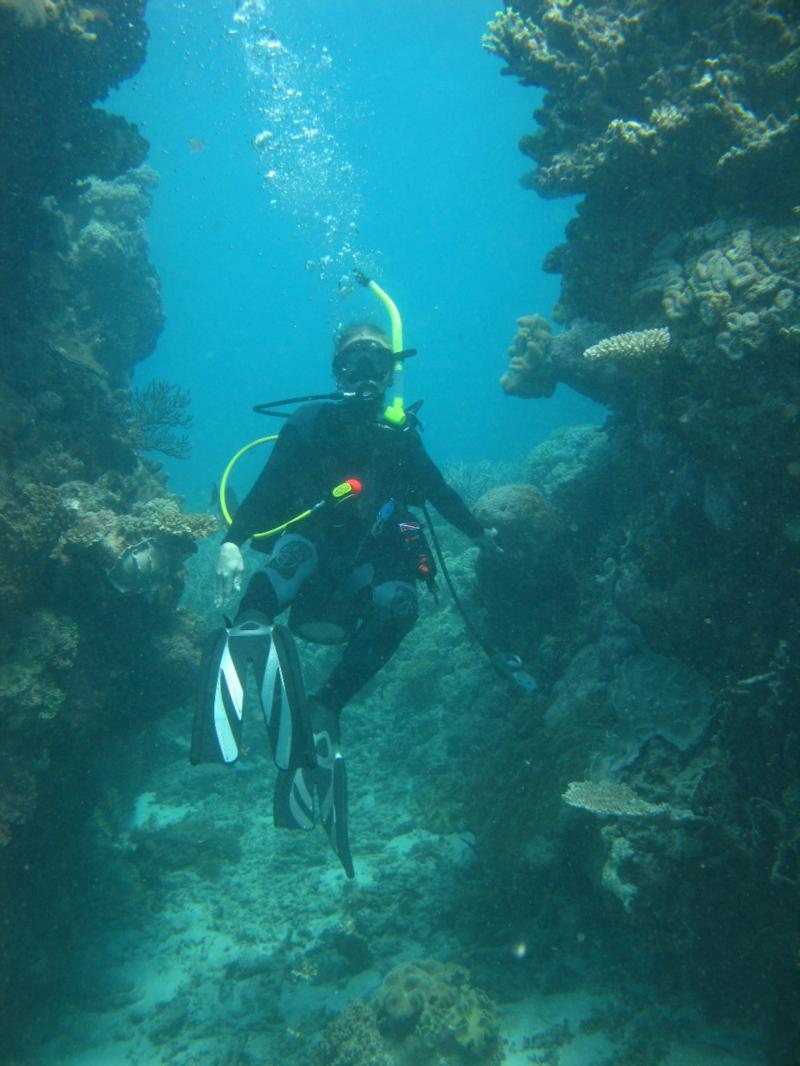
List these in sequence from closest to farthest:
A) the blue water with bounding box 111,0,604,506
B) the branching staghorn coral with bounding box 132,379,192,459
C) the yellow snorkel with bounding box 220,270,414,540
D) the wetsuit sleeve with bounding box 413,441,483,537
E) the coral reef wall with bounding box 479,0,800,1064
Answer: the coral reef wall with bounding box 479,0,800,1064
the yellow snorkel with bounding box 220,270,414,540
the wetsuit sleeve with bounding box 413,441,483,537
the branching staghorn coral with bounding box 132,379,192,459
the blue water with bounding box 111,0,604,506

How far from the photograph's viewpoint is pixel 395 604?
441 cm

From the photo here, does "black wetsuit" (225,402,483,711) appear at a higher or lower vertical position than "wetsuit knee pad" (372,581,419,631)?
higher

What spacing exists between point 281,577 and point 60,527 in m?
2.63

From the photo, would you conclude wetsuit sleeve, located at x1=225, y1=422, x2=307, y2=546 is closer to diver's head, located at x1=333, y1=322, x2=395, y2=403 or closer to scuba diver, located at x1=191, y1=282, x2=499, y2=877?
scuba diver, located at x1=191, y1=282, x2=499, y2=877

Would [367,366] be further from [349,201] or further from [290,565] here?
[349,201]

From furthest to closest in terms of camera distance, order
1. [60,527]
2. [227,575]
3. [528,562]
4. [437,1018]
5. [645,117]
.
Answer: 1. [528,562]
2. [645,117]
3. [60,527]
4. [227,575]
5. [437,1018]

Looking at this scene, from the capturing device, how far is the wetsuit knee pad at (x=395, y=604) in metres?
4.37

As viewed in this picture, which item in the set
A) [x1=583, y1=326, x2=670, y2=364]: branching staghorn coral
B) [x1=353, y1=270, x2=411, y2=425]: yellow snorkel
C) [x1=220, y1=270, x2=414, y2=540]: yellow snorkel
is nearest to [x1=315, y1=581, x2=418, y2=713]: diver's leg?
[x1=220, y1=270, x2=414, y2=540]: yellow snorkel

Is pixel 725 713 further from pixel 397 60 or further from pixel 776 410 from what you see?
pixel 397 60

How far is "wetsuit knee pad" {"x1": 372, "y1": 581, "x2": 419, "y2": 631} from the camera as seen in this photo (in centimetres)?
437

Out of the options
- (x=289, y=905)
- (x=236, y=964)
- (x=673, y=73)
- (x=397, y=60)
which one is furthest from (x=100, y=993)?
(x=397, y=60)

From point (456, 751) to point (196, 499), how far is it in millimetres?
20362

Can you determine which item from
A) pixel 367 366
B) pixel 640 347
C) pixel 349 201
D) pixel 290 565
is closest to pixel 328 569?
pixel 290 565

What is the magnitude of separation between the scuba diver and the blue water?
2.83 meters
